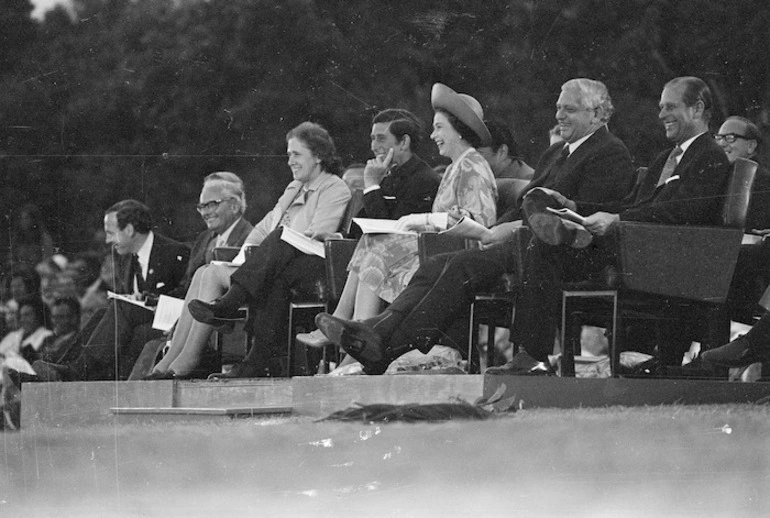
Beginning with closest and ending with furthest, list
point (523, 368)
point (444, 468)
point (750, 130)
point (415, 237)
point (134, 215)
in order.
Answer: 1. point (444, 468)
2. point (750, 130)
3. point (523, 368)
4. point (134, 215)
5. point (415, 237)

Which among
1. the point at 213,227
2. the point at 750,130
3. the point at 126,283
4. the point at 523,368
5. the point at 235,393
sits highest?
the point at 750,130

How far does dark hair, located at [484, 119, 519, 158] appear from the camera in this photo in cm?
546

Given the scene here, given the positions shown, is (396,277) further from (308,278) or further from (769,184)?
(769,184)

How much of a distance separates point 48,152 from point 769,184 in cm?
262

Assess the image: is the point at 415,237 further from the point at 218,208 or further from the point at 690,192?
the point at 690,192

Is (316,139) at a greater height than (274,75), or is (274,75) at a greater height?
(274,75)

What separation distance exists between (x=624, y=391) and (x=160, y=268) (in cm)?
180

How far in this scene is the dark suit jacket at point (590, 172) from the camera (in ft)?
17.5

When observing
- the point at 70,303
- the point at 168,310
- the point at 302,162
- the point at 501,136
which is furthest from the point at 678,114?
the point at 70,303

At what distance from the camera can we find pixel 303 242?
5.91 metres

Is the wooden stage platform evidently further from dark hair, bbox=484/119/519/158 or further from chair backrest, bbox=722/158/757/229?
dark hair, bbox=484/119/519/158

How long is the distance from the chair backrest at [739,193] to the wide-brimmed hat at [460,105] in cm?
90

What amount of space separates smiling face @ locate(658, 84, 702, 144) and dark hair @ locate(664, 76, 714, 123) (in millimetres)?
10

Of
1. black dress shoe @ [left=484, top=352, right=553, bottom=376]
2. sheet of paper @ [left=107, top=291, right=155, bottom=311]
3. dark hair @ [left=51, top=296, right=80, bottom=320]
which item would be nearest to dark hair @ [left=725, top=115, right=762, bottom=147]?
black dress shoe @ [left=484, top=352, right=553, bottom=376]
